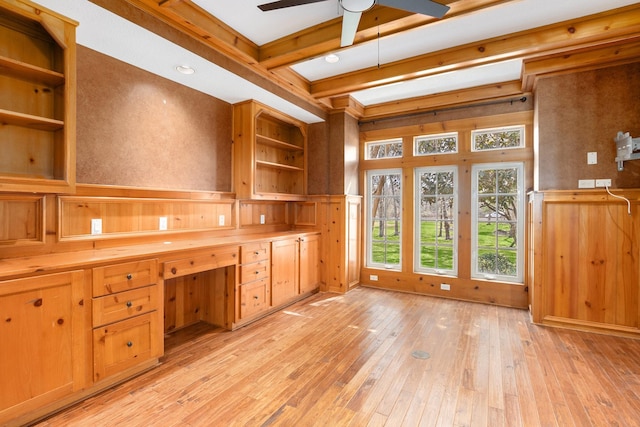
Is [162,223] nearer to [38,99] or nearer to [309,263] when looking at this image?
[38,99]

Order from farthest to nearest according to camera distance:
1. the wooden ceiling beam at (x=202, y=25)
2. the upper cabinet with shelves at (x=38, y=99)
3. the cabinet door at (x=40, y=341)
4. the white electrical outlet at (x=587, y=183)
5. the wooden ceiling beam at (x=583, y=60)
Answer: the white electrical outlet at (x=587, y=183) → the wooden ceiling beam at (x=583, y=60) → the wooden ceiling beam at (x=202, y=25) → the upper cabinet with shelves at (x=38, y=99) → the cabinet door at (x=40, y=341)

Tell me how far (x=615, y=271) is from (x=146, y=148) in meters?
4.83

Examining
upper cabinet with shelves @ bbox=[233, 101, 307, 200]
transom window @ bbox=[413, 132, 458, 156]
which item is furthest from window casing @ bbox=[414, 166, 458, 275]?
upper cabinet with shelves @ bbox=[233, 101, 307, 200]

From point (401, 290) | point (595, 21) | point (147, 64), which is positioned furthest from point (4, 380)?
point (595, 21)

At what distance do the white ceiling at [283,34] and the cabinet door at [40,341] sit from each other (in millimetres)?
1769

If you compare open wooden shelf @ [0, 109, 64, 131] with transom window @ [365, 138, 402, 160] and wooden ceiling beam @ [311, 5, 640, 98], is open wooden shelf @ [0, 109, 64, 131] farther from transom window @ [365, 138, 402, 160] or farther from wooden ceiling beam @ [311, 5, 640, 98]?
transom window @ [365, 138, 402, 160]

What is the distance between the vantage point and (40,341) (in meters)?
1.83

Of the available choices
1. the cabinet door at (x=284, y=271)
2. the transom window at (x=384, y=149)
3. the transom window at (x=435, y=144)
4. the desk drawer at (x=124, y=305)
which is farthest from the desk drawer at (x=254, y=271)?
the transom window at (x=435, y=144)

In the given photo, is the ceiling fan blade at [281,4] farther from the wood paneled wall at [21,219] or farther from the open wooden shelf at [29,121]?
the wood paneled wall at [21,219]

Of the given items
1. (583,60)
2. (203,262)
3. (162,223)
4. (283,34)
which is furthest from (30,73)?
(583,60)

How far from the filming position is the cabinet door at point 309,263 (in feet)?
14.0

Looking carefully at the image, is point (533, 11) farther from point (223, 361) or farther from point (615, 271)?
point (223, 361)

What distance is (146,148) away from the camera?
2.94 meters

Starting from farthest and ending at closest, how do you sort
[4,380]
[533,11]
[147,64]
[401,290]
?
[401,290] → [147,64] → [533,11] → [4,380]
